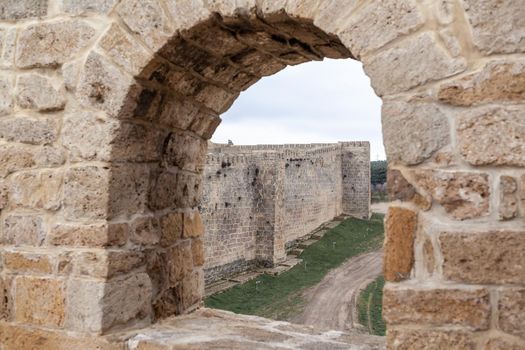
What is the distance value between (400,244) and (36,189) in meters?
1.97

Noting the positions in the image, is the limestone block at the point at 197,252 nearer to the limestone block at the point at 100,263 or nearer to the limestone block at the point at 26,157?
the limestone block at the point at 100,263

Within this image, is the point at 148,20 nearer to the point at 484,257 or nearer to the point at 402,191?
the point at 402,191

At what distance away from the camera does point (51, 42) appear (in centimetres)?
291

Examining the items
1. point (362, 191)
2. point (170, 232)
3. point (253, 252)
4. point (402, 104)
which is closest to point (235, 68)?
point (170, 232)

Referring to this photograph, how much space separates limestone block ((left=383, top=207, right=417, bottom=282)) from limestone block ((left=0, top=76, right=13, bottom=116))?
7.28 ft

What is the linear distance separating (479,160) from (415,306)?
0.61 m

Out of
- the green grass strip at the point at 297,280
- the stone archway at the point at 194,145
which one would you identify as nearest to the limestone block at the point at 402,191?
the stone archway at the point at 194,145

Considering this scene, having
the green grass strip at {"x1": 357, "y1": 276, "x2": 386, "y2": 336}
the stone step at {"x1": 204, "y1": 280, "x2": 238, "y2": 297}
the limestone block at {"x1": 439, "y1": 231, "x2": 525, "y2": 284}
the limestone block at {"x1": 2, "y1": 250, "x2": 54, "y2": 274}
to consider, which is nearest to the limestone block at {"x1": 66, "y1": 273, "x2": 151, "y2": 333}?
the limestone block at {"x1": 2, "y1": 250, "x2": 54, "y2": 274}

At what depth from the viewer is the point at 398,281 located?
2107 millimetres

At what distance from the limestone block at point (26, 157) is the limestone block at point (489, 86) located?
2.00 m

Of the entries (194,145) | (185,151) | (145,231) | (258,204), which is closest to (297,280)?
(258,204)

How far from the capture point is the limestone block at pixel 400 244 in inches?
82.7

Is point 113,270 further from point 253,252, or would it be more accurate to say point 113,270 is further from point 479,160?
point 253,252

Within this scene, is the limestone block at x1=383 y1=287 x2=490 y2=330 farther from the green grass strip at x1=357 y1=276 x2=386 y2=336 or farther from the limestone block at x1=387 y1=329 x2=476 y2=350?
the green grass strip at x1=357 y1=276 x2=386 y2=336
